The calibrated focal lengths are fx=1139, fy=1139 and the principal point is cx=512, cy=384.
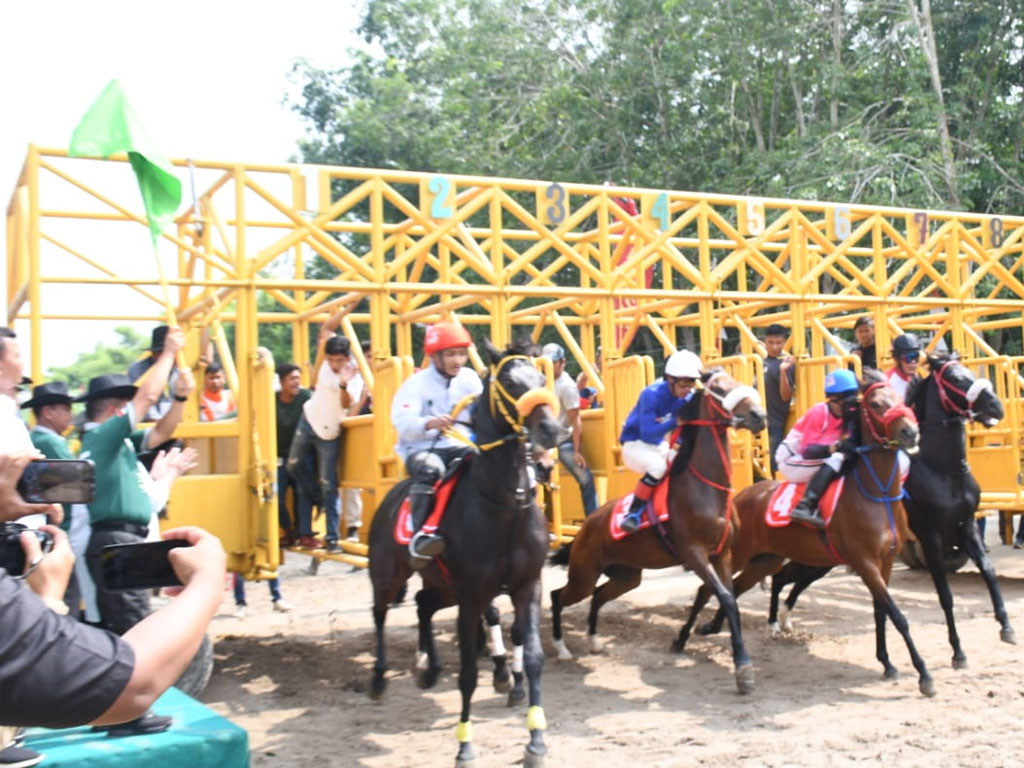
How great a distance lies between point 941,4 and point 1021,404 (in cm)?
1179

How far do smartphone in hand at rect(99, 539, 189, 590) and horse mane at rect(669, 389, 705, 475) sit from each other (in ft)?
18.9

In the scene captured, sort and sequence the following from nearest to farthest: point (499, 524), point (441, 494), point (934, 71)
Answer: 1. point (499, 524)
2. point (441, 494)
3. point (934, 71)

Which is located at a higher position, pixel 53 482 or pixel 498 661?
pixel 53 482

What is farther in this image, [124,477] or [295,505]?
[295,505]

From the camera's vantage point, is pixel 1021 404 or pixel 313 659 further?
pixel 1021 404

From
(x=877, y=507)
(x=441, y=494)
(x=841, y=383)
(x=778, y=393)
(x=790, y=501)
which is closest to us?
(x=441, y=494)

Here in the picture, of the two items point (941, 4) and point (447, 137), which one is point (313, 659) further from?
point (941, 4)

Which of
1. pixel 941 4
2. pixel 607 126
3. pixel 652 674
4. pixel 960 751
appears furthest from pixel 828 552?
pixel 941 4

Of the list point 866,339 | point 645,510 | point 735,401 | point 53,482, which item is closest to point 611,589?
point 645,510

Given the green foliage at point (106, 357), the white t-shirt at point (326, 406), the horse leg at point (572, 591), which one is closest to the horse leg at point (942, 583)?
the horse leg at point (572, 591)

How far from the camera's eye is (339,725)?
6.89m

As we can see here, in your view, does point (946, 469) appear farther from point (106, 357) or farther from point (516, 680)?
point (106, 357)

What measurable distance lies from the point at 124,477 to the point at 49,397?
1.83 feet

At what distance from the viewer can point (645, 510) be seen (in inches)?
316
